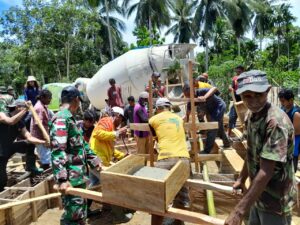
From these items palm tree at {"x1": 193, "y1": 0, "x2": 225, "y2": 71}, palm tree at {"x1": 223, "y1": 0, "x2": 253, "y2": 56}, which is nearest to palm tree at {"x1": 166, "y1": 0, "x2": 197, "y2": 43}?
palm tree at {"x1": 193, "y1": 0, "x2": 225, "y2": 71}

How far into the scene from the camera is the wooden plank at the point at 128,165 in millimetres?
3081

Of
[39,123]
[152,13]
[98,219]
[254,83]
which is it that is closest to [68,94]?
[254,83]

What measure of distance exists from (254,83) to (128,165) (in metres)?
1.59

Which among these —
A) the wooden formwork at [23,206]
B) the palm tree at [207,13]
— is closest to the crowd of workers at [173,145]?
the wooden formwork at [23,206]

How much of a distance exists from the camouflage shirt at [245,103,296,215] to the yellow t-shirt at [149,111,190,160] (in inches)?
70.1

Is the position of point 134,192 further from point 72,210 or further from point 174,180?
point 72,210

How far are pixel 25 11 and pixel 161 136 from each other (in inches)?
721

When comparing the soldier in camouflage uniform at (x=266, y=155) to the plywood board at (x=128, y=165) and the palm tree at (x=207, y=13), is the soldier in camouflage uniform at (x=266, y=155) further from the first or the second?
the palm tree at (x=207, y=13)

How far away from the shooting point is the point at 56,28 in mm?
19625

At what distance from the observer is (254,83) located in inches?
86.2

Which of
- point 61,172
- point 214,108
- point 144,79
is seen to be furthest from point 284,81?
point 61,172

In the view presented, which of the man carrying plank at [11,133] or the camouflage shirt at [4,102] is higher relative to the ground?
the camouflage shirt at [4,102]

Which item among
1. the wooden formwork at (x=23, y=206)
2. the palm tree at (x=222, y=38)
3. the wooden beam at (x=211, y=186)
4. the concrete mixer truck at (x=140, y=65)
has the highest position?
the palm tree at (x=222, y=38)

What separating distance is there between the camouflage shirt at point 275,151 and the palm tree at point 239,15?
37.6m
